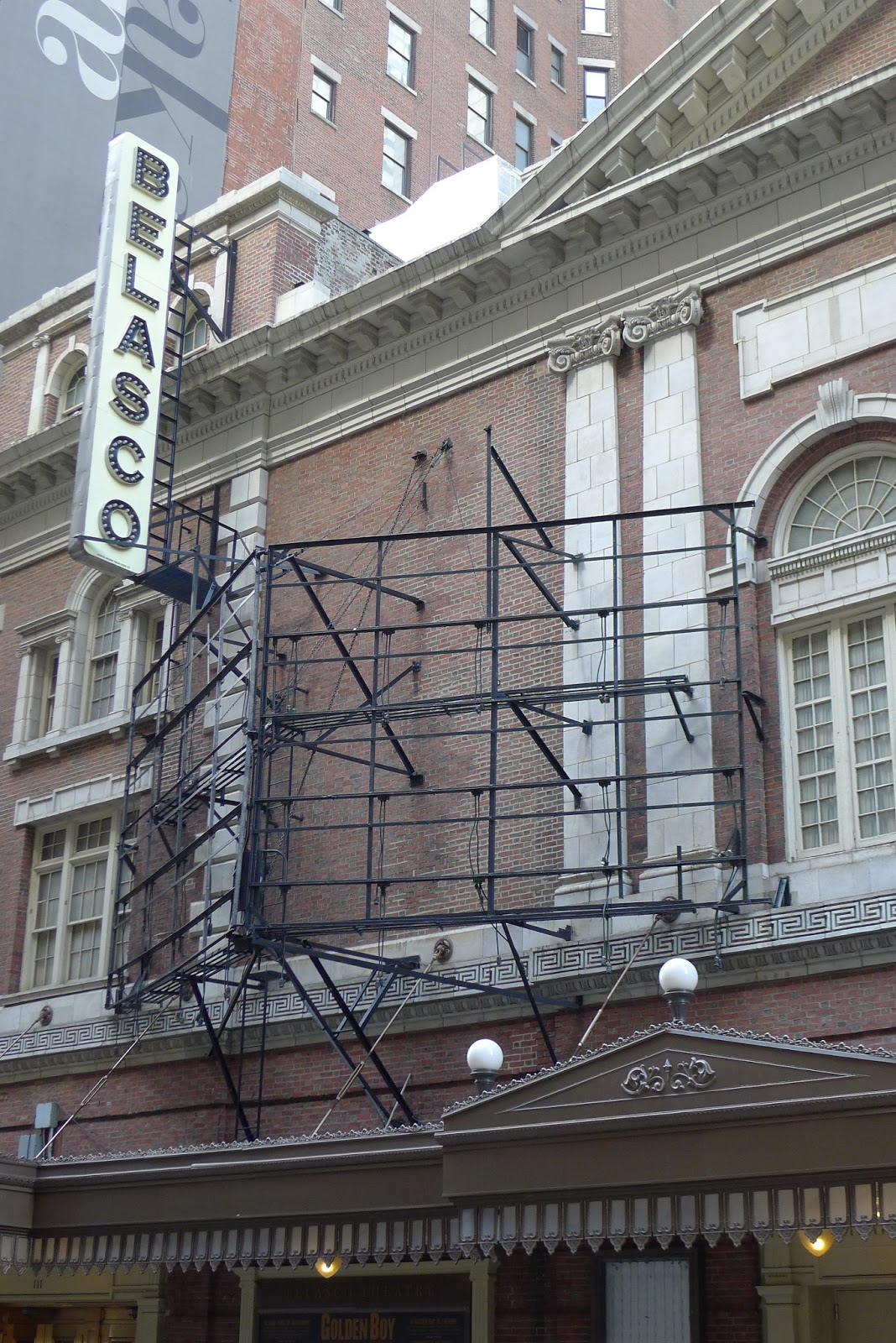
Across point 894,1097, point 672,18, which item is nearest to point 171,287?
point 894,1097

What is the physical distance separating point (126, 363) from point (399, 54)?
23.3 metres

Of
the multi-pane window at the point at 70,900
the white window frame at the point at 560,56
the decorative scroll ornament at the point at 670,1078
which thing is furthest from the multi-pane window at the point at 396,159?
the decorative scroll ornament at the point at 670,1078

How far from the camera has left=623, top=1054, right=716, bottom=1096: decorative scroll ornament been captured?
12461 millimetres

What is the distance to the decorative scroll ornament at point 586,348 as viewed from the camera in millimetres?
20125

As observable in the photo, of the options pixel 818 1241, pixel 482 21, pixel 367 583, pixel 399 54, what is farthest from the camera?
pixel 482 21

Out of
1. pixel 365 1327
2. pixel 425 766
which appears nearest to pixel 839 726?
pixel 425 766

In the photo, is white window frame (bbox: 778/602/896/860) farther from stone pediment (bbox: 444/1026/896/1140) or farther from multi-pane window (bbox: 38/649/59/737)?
multi-pane window (bbox: 38/649/59/737)

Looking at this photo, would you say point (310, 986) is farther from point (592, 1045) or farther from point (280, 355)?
point (280, 355)

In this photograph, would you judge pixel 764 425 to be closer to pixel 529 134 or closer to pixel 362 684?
pixel 362 684

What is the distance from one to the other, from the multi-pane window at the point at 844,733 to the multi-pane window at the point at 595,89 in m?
35.4

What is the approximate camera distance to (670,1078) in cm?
1266

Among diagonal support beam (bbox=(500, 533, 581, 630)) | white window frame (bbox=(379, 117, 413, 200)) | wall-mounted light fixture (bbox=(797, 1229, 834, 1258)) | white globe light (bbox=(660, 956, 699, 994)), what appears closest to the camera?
white globe light (bbox=(660, 956, 699, 994))

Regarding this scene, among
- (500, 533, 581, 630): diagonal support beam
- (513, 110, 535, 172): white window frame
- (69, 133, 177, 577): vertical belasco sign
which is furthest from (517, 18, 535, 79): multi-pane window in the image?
(500, 533, 581, 630): diagonal support beam

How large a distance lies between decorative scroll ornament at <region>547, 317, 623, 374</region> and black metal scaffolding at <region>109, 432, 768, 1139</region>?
60.2 inches
